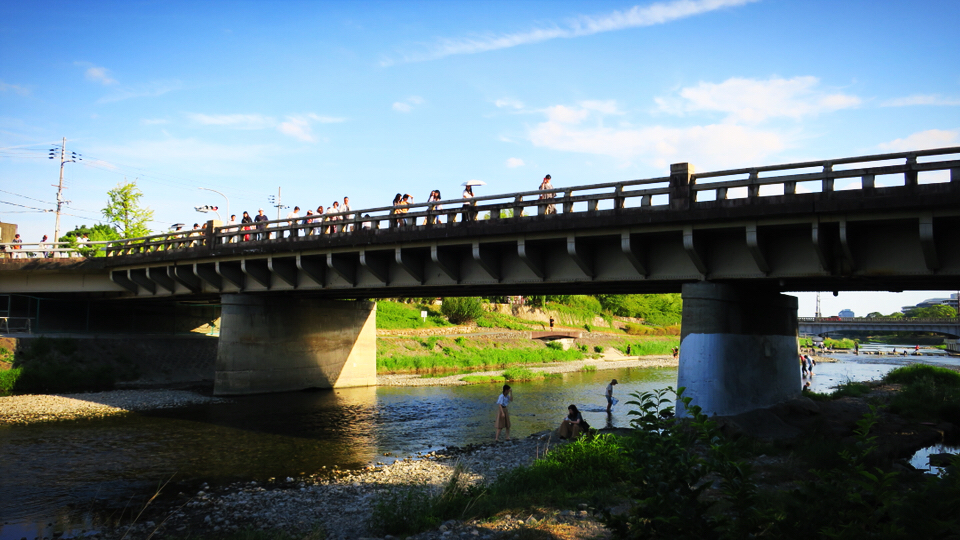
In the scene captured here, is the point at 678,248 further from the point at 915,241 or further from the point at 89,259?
the point at 89,259

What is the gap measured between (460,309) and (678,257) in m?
48.4

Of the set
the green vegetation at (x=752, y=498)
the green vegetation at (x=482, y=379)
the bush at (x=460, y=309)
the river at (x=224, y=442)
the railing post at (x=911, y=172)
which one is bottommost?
the green vegetation at (x=482, y=379)

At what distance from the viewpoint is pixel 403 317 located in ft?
202

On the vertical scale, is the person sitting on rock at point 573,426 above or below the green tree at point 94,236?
below

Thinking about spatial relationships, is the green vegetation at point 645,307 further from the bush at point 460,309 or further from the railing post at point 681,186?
the railing post at point 681,186

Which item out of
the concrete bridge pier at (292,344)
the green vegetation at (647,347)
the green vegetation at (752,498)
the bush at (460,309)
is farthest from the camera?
the green vegetation at (647,347)

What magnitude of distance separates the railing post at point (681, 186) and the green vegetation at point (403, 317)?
4168 cm

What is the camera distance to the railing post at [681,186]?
17578 mm

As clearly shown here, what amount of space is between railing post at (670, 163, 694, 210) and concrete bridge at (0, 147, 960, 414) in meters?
0.04

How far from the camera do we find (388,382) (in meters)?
39.0

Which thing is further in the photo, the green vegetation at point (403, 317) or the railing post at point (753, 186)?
the green vegetation at point (403, 317)

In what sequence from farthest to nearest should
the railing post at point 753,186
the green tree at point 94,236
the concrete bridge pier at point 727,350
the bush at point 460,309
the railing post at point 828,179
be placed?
the bush at point 460,309
the green tree at point 94,236
the concrete bridge pier at point 727,350
the railing post at point 753,186
the railing post at point 828,179

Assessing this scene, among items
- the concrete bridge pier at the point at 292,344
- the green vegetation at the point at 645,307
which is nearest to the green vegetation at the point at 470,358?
the concrete bridge pier at the point at 292,344

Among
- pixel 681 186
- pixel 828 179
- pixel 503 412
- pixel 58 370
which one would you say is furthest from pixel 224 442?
pixel 828 179
